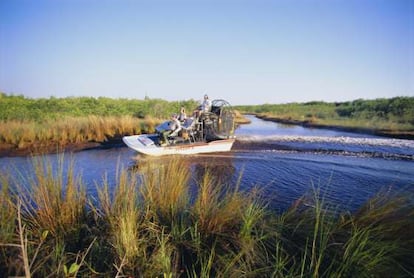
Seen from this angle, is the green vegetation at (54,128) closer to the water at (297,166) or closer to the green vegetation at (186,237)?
Result: the water at (297,166)

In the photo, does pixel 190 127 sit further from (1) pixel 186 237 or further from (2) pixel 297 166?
(1) pixel 186 237

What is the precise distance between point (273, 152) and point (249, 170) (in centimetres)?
443

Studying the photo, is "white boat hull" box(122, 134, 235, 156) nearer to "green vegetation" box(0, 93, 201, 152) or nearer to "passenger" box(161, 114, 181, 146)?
"passenger" box(161, 114, 181, 146)

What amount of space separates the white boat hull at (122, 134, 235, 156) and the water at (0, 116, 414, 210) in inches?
16.7

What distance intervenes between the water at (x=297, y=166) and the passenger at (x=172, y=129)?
1.29 meters

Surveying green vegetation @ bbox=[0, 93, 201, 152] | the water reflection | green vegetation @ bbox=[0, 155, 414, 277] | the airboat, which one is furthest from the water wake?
green vegetation @ bbox=[0, 155, 414, 277]

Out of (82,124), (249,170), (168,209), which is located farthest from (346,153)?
(82,124)

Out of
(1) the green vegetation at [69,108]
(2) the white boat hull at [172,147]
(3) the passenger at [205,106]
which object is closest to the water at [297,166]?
(2) the white boat hull at [172,147]

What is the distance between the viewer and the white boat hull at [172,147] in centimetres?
1241

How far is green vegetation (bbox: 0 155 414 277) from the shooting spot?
3010mm

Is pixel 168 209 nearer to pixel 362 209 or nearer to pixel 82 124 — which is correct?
pixel 362 209

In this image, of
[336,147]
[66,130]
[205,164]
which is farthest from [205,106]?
[66,130]

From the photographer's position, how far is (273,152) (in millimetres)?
14477

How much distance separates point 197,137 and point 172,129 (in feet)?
6.57
